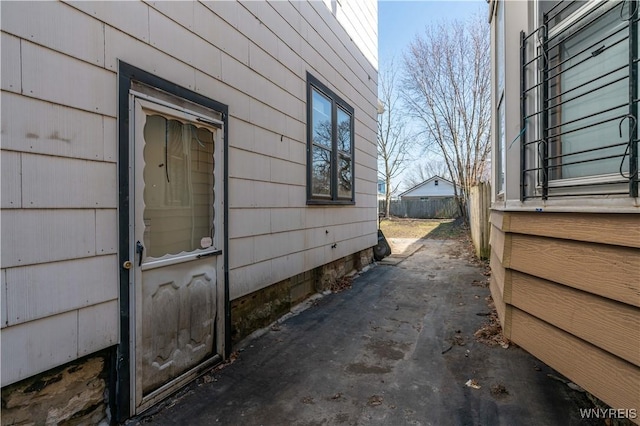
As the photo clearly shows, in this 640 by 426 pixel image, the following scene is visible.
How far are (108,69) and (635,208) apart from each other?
2.73 meters

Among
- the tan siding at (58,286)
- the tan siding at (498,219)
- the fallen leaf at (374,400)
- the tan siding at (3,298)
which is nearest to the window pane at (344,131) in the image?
the tan siding at (498,219)

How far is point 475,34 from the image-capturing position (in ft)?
46.4

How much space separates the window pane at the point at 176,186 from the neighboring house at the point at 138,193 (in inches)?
0.4

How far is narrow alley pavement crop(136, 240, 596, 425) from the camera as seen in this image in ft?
6.61

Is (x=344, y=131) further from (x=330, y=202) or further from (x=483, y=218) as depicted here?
(x=483, y=218)

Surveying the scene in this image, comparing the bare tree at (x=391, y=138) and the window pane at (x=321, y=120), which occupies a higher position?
the bare tree at (x=391, y=138)

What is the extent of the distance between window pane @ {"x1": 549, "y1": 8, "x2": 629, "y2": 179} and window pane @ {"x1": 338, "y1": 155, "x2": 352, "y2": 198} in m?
3.18

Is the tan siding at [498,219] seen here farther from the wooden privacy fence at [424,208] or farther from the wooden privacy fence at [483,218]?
the wooden privacy fence at [424,208]

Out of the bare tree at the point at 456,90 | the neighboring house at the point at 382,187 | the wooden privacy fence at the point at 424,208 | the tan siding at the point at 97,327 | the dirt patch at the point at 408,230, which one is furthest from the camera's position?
the neighboring house at the point at 382,187

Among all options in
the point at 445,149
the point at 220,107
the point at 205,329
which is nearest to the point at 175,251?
the point at 205,329

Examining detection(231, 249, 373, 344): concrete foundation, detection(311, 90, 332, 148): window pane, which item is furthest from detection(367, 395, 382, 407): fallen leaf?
detection(311, 90, 332, 148): window pane

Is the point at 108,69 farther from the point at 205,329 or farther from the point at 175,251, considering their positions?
the point at 205,329

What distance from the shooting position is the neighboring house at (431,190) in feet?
114

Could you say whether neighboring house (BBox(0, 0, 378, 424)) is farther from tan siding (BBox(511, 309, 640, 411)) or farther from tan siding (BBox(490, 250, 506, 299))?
tan siding (BBox(511, 309, 640, 411))
